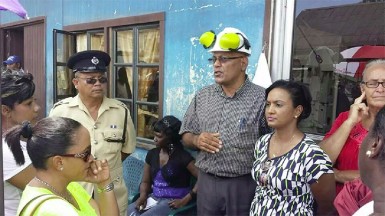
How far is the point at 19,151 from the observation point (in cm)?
182

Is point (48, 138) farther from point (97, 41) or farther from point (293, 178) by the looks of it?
point (97, 41)

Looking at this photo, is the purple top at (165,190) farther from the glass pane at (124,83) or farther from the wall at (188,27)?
the glass pane at (124,83)

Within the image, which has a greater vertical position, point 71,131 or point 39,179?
point 71,131

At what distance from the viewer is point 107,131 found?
9.00 ft

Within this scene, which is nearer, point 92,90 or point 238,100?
point 238,100

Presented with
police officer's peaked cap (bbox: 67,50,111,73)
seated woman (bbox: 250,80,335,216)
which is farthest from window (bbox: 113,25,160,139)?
seated woman (bbox: 250,80,335,216)

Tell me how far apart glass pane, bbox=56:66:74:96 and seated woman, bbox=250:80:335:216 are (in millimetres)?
3421

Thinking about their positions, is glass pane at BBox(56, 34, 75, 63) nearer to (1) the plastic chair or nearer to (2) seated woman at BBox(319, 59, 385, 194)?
(1) the plastic chair

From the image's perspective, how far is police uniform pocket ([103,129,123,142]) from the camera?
2725mm

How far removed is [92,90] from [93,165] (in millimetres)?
1123

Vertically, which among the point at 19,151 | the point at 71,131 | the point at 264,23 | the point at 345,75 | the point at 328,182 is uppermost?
the point at 264,23

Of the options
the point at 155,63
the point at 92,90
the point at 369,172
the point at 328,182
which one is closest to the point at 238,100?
the point at 328,182

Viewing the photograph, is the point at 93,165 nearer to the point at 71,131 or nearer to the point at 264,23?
the point at 71,131

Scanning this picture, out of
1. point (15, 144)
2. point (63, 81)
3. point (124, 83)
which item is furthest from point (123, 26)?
point (15, 144)
